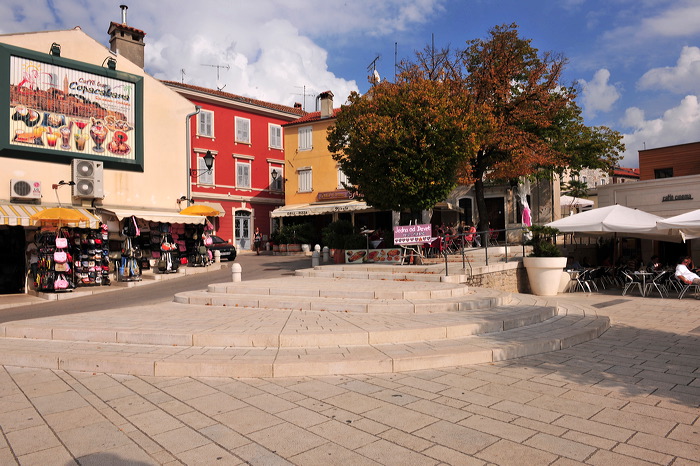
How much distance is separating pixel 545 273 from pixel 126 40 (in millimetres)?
20056

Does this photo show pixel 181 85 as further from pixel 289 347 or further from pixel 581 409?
pixel 581 409

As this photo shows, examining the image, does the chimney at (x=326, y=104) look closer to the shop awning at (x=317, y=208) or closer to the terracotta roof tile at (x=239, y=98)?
the terracotta roof tile at (x=239, y=98)

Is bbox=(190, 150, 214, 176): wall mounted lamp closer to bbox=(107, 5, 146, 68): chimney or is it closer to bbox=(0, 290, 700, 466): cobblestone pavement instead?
bbox=(107, 5, 146, 68): chimney

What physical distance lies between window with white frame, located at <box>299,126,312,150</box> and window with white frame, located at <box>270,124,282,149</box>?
2540 mm

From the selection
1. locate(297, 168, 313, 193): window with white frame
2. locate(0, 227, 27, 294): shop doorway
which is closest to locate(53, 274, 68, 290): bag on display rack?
locate(0, 227, 27, 294): shop doorway

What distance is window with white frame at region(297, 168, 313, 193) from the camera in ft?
95.7

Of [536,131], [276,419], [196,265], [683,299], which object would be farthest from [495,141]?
[276,419]

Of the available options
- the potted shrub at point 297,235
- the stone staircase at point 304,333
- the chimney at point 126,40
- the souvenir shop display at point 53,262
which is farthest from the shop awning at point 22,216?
the potted shrub at point 297,235

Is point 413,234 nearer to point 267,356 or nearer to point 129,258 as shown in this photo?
point 267,356

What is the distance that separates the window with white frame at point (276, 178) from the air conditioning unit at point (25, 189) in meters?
17.0

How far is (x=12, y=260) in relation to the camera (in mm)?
14594

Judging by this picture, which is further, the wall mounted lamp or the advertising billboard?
the wall mounted lamp

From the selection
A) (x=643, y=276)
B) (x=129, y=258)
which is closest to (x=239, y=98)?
(x=129, y=258)

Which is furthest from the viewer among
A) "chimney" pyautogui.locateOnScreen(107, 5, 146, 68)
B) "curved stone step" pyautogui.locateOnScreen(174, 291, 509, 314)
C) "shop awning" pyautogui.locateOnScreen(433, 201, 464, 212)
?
"shop awning" pyautogui.locateOnScreen(433, 201, 464, 212)
